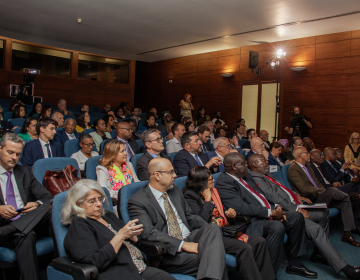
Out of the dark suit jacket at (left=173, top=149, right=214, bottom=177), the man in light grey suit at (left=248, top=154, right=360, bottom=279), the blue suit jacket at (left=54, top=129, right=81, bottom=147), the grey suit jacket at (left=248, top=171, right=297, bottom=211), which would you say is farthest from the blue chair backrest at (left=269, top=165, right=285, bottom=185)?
the blue suit jacket at (left=54, top=129, right=81, bottom=147)

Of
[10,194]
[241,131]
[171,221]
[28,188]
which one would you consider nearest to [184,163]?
[171,221]

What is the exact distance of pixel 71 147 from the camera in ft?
12.6

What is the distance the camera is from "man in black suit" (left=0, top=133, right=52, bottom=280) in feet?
5.87

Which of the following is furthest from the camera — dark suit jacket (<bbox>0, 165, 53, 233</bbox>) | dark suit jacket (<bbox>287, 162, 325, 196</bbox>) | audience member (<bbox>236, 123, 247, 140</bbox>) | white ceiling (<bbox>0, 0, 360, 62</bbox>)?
audience member (<bbox>236, 123, 247, 140</bbox>)

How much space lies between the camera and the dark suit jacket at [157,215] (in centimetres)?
187

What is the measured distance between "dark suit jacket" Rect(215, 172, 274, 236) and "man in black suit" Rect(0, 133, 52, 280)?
1.35 meters

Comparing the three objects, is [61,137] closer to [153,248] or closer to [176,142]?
[176,142]

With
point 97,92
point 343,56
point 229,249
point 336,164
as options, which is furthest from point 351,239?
point 97,92

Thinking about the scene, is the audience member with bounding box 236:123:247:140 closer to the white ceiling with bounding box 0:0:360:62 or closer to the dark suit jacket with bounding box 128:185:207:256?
the white ceiling with bounding box 0:0:360:62

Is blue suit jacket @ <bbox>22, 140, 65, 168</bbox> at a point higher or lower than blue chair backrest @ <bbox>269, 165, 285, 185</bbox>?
higher

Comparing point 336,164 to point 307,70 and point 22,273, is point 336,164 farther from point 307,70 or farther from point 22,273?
point 22,273

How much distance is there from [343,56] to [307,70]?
83 centimetres

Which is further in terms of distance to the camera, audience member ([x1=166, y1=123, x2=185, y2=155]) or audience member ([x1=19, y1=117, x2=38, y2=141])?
audience member ([x1=166, y1=123, x2=185, y2=155])

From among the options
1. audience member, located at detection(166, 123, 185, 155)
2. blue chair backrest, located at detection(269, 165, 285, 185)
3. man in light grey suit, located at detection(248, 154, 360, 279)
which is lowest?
man in light grey suit, located at detection(248, 154, 360, 279)
